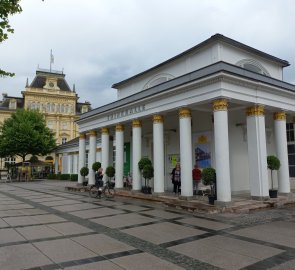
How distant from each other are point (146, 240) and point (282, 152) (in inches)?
415

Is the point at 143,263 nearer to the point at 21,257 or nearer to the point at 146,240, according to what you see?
the point at 146,240

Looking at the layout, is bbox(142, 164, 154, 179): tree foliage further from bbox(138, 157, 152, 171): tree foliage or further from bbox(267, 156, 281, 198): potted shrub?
bbox(267, 156, 281, 198): potted shrub

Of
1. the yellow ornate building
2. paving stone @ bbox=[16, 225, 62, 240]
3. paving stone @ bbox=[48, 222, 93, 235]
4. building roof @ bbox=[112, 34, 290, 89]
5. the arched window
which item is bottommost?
paving stone @ bbox=[48, 222, 93, 235]

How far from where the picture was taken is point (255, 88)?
13938mm

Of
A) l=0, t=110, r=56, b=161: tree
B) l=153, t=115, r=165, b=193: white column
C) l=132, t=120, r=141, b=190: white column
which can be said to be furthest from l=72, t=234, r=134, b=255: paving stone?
l=0, t=110, r=56, b=161: tree

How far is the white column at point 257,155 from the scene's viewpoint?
13633 mm

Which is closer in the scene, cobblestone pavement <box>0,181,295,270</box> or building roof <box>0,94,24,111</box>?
cobblestone pavement <box>0,181,295,270</box>

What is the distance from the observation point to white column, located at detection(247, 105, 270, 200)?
44.7 feet

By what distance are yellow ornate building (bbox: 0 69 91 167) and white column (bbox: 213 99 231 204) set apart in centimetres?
5204

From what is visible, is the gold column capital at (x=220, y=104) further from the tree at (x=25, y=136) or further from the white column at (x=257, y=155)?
the tree at (x=25, y=136)

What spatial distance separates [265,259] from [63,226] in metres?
6.11

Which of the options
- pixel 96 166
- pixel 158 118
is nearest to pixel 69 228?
pixel 158 118

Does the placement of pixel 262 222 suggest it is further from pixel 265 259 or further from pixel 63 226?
pixel 63 226

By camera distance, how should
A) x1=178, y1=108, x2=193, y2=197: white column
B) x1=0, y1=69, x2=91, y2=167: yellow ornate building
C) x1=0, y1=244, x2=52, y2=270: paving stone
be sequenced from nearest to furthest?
x1=0, y1=244, x2=52, y2=270: paving stone, x1=178, y1=108, x2=193, y2=197: white column, x1=0, y1=69, x2=91, y2=167: yellow ornate building
